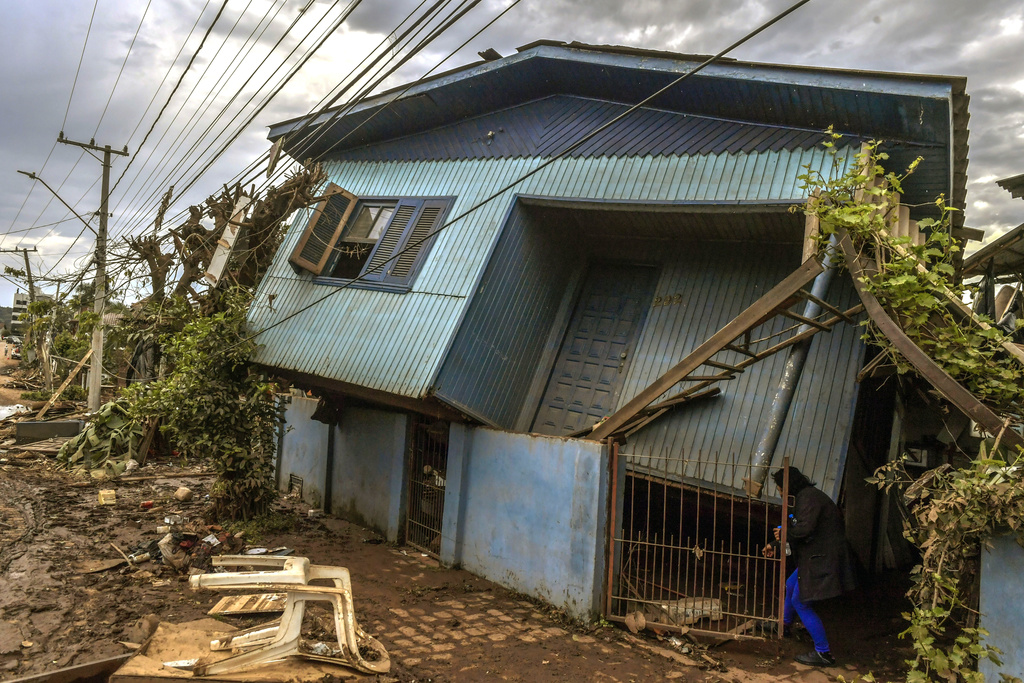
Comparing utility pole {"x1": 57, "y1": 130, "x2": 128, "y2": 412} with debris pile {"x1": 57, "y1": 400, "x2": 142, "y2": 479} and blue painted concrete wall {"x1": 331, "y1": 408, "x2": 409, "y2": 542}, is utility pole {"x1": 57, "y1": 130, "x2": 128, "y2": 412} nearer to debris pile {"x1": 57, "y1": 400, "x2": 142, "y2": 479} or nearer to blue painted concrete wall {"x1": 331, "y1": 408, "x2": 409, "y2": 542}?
debris pile {"x1": 57, "y1": 400, "x2": 142, "y2": 479}

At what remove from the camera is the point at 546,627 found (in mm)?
7109

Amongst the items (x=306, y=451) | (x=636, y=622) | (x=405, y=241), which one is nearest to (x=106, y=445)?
(x=306, y=451)

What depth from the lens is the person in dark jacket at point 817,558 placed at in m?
6.15

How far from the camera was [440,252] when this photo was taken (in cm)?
966

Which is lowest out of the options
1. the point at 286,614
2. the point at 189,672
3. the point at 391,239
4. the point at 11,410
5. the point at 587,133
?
the point at 189,672

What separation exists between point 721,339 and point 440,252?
464 cm

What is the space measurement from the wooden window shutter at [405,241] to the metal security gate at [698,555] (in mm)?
4438

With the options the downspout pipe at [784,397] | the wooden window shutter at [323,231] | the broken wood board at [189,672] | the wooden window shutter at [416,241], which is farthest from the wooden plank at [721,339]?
the wooden window shutter at [323,231]

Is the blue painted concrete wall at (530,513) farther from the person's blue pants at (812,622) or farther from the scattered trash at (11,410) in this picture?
the scattered trash at (11,410)

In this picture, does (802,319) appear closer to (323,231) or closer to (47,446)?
(323,231)

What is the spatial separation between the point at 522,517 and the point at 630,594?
1.53 metres

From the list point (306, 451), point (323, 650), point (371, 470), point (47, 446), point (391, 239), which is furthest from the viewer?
point (47, 446)

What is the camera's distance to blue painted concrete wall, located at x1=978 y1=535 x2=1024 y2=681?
15.1 feet

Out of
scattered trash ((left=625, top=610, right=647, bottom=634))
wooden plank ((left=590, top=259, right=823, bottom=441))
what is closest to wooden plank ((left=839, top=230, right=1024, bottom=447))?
wooden plank ((left=590, top=259, right=823, bottom=441))
